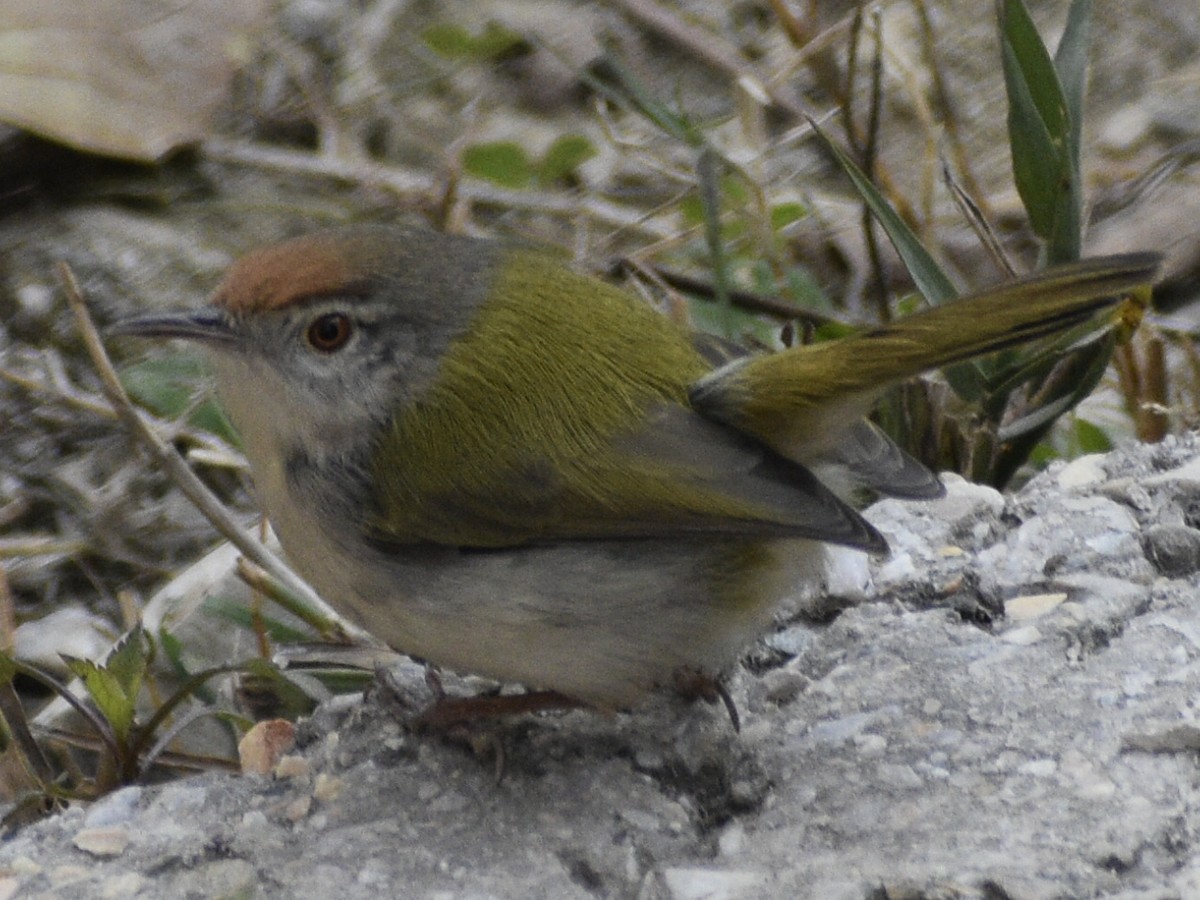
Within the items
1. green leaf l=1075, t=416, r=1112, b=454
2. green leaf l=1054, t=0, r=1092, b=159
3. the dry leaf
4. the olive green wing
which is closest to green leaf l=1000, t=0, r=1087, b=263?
green leaf l=1054, t=0, r=1092, b=159

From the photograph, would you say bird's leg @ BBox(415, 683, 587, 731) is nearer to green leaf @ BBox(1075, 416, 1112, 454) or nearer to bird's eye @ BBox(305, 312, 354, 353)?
bird's eye @ BBox(305, 312, 354, 353)

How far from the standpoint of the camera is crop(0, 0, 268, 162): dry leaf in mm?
5016

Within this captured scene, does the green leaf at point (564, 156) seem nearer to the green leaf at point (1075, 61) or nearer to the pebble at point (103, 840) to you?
the green leaf at point (1075, 61)

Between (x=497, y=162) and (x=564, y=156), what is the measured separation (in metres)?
0.20

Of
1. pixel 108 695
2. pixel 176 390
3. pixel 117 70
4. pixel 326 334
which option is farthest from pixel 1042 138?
pixel 117 70

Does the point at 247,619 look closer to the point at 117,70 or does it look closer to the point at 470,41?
the point at 117,70

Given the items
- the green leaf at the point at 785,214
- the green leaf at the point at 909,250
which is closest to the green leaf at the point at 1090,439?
the green leaf at the point at 909,250

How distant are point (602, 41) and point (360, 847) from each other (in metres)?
4.07

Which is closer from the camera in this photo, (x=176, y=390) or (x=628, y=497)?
(x=628, y=497)

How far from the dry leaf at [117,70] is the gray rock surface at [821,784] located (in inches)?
102

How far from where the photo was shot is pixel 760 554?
2889mm

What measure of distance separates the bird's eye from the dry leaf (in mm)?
2352

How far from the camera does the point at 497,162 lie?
518cm

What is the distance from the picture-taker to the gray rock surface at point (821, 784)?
2.42m
